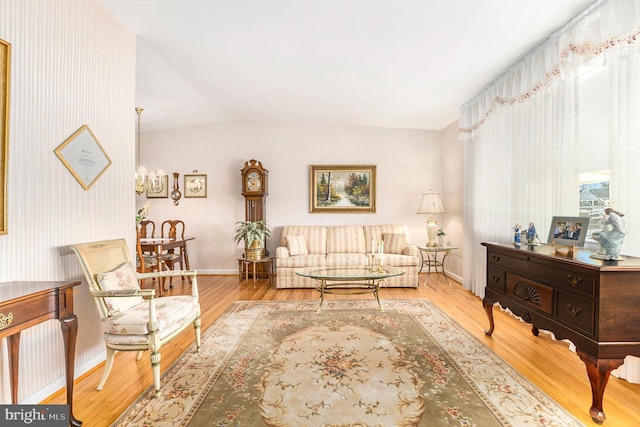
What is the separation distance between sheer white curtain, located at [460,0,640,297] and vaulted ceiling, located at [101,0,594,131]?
256 mm

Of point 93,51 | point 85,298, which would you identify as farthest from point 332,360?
point 93,51

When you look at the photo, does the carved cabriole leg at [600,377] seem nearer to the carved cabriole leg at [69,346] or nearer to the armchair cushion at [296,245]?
the carved cabriole leg at [69,346]

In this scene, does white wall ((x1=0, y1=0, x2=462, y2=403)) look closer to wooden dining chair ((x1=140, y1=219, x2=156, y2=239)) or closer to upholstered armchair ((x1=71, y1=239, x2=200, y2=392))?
upholstered armchair ((x1=71, y1=239, x2=200, y2=392))

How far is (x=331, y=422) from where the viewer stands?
1726 millimetres

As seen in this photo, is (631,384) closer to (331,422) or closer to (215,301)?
(331,422)

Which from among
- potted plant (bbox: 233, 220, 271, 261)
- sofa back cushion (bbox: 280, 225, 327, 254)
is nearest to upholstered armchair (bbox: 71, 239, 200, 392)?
potted plant (bbox: 233, 220, 271, 261)

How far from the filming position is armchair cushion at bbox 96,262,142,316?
217 centimetres

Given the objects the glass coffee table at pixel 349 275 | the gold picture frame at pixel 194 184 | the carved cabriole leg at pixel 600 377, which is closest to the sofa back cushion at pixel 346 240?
the glass coffee table at pixel 349 275

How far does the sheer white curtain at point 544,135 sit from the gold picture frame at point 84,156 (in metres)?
3.99

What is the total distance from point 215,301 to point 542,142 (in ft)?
14.2

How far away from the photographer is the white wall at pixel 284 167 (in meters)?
5.96

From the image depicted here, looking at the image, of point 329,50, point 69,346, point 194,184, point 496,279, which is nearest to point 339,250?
point 496,279

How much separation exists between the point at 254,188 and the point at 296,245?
51.8 inches

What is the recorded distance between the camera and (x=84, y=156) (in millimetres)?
2402
